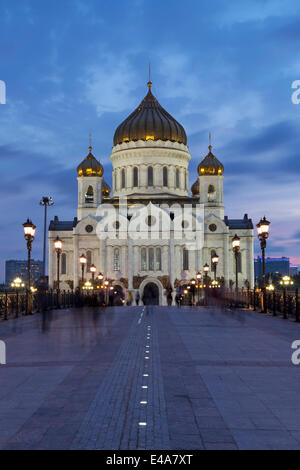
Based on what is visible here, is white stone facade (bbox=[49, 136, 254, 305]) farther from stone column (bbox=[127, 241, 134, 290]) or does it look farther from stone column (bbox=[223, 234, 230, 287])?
stone column (bbox=[223, 234, 230, 287])

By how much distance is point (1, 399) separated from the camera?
7.75 meters

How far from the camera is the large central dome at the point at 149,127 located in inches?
3295

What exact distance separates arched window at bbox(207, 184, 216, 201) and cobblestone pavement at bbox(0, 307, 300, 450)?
230ft

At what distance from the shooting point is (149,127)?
83688 millimetres

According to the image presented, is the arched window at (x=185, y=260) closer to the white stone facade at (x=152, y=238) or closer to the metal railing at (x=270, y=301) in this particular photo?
the white stone facade at (x=152, y=238)

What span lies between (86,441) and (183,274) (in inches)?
2844

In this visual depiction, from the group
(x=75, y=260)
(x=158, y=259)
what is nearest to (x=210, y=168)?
(x=158, y=259)

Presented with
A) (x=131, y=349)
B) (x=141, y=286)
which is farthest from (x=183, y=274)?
(x=131, y=349)

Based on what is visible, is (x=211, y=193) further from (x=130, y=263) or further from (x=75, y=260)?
(x=75, y=260)

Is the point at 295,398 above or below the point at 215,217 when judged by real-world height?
below

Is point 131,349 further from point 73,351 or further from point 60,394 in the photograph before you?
point 60,394

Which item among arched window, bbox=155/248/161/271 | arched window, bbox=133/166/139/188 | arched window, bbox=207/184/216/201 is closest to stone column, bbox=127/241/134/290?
arched window, bbox=155/248/161/271
